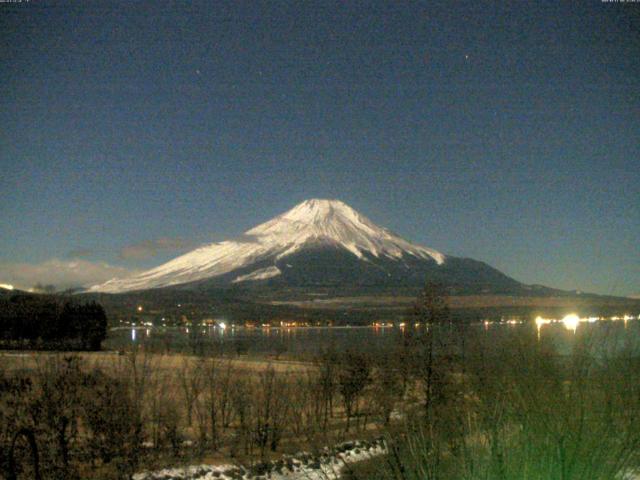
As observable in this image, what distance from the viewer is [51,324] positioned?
5241 cm

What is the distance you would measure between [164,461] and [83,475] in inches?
68.5

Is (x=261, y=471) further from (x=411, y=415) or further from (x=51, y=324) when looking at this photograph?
(x=51, y=324)

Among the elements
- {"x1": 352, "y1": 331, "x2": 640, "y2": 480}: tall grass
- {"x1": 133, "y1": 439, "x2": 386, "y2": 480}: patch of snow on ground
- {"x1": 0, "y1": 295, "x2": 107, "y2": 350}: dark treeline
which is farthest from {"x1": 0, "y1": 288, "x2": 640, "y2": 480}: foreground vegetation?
{"x1": 0, "y1": 295, "x2": 107, "y2": 350}: dark treeline

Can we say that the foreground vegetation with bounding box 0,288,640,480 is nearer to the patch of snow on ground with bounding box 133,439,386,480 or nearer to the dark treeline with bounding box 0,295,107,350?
the patch of snow on ground with bounding box 133,439,386,480

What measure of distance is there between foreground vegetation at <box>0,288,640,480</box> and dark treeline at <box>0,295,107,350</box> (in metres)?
30.9

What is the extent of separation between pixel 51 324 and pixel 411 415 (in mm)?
51569

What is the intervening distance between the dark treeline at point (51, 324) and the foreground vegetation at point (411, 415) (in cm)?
3090

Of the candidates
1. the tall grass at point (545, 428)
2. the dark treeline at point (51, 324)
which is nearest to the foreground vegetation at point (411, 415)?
the tall grass at point (545, 428)

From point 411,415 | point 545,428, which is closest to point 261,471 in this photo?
point 411,415

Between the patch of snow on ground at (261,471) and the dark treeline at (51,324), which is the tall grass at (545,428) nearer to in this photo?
the patch of snow on ground at (261,471)

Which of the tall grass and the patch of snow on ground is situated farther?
the patch of snow on ground

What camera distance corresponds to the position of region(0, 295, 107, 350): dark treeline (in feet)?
161

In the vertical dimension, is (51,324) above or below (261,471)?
above

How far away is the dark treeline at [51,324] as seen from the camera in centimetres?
4922
